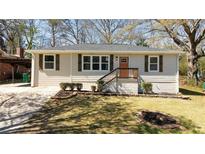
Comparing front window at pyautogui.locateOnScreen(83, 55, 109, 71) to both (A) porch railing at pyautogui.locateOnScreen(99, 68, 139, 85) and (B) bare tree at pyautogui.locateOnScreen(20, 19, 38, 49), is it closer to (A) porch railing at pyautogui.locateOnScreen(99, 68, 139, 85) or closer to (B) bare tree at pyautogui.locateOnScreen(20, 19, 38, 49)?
(A) porch railing at pyautogui.locateOnScreen(99, 68, 139, 85)

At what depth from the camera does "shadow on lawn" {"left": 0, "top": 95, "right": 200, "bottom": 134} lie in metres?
8.18

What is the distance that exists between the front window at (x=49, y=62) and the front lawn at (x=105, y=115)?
4.18 m

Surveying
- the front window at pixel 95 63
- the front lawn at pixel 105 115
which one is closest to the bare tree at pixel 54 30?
the front window at pixel 95 63

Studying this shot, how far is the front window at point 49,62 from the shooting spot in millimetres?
17547

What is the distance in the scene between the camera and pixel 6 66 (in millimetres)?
26078

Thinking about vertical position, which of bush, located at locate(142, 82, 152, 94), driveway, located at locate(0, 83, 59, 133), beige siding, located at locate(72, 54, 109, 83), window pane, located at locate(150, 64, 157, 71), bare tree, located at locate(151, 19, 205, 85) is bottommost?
driveway, located at locate(0, 83, 59, 133)

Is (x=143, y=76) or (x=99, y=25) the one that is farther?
(x=99, y=25)

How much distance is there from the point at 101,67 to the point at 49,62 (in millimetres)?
A: 3567

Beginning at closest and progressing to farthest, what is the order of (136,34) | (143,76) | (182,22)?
(143,76) → (182,22) → (136,34)

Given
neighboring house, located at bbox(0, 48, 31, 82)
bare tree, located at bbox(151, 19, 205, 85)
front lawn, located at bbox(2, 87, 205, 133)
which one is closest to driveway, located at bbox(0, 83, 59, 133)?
front lawn, located at bbox(2, 87, 205, 133)
